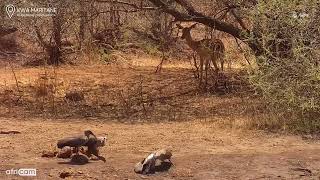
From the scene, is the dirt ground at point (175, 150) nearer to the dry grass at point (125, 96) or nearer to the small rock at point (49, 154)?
the small rock at point (49, 154)

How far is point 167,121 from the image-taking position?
855cm

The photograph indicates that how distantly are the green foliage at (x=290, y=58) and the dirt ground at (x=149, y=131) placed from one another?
20.6 inches

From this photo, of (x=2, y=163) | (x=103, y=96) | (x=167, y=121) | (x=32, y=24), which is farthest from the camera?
(x=32, y=24)

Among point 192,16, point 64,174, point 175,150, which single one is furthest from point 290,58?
point 64,174

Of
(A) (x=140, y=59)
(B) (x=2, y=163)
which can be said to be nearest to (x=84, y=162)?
(B) (x=2, y=163)

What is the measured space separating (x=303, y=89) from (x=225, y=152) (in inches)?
68.4

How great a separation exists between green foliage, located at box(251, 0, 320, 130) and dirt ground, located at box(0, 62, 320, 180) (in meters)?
0.52

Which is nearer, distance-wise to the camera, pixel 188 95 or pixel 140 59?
pixel 188 95

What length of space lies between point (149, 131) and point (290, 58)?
220cm

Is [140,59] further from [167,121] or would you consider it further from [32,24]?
[167,121]

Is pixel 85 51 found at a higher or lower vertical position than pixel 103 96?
higher

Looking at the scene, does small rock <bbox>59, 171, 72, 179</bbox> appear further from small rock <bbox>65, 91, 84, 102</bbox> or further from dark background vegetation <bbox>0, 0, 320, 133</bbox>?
small rock <bbox>65, 91, 84, 102</bbox>

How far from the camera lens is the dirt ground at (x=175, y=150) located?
5777 mm

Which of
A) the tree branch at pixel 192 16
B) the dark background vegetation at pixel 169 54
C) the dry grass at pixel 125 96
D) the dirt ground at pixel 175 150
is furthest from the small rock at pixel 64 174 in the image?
the tree branch at pixel 192 16
